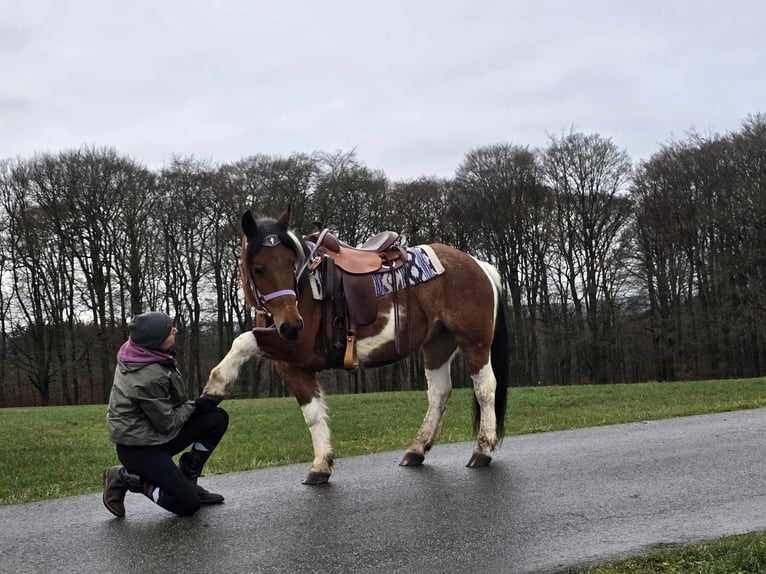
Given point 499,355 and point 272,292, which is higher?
point 272,292

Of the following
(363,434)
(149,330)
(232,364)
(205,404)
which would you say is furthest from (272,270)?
(363,434)

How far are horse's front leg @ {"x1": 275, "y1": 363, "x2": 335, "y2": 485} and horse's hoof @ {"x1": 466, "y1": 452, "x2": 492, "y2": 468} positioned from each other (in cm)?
137

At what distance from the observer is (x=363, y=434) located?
12602 mm

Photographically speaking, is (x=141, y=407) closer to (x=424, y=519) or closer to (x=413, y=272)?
(x=424, y=519)

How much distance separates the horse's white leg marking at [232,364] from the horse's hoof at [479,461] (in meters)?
2.29

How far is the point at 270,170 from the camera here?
40719 mm

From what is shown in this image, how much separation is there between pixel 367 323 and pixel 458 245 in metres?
38.3

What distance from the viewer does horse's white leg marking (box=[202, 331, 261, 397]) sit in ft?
18.9

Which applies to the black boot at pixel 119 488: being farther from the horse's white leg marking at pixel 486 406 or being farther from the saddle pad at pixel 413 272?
the horse's white leg marking at pixel 486 406

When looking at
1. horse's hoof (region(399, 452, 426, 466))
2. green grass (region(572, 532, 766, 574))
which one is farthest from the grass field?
horse's hoof (region(399, 452, 426, 466))

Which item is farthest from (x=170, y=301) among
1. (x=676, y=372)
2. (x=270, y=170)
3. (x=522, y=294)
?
(x=676, y=372)

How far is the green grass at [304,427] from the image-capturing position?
8859 mm

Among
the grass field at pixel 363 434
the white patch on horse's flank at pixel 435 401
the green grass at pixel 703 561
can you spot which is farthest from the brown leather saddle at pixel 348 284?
the green grass at pixel 703 561

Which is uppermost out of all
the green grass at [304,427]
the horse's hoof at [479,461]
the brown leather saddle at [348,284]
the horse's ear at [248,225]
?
the horse's ear at [248,225]
